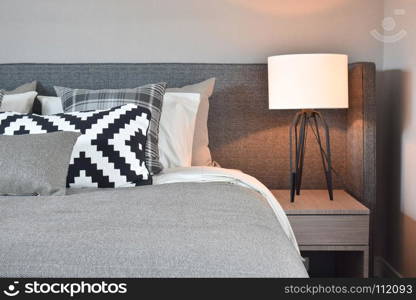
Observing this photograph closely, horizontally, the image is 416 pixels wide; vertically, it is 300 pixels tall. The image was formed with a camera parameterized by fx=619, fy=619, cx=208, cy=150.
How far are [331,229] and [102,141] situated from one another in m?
1.13

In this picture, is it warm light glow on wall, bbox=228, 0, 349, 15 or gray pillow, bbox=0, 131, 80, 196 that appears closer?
gray pillow, bbox=0, 131, 80, 196

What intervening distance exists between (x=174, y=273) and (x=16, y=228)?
530mm

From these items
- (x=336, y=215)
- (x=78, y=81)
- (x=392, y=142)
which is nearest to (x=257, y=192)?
(x=336, y=215)

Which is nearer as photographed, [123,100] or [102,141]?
[102,141]

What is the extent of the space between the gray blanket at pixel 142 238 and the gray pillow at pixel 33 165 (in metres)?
0.11

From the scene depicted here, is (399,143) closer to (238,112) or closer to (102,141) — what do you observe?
(238,112)

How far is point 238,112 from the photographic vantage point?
335cm

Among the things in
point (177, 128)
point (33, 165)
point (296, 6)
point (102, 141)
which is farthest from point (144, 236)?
point (296, 6)

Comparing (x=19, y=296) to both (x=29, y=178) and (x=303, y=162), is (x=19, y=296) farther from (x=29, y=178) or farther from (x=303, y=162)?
(x=303, y=162)

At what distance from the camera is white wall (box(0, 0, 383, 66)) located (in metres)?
3.38

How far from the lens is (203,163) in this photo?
122 inches
